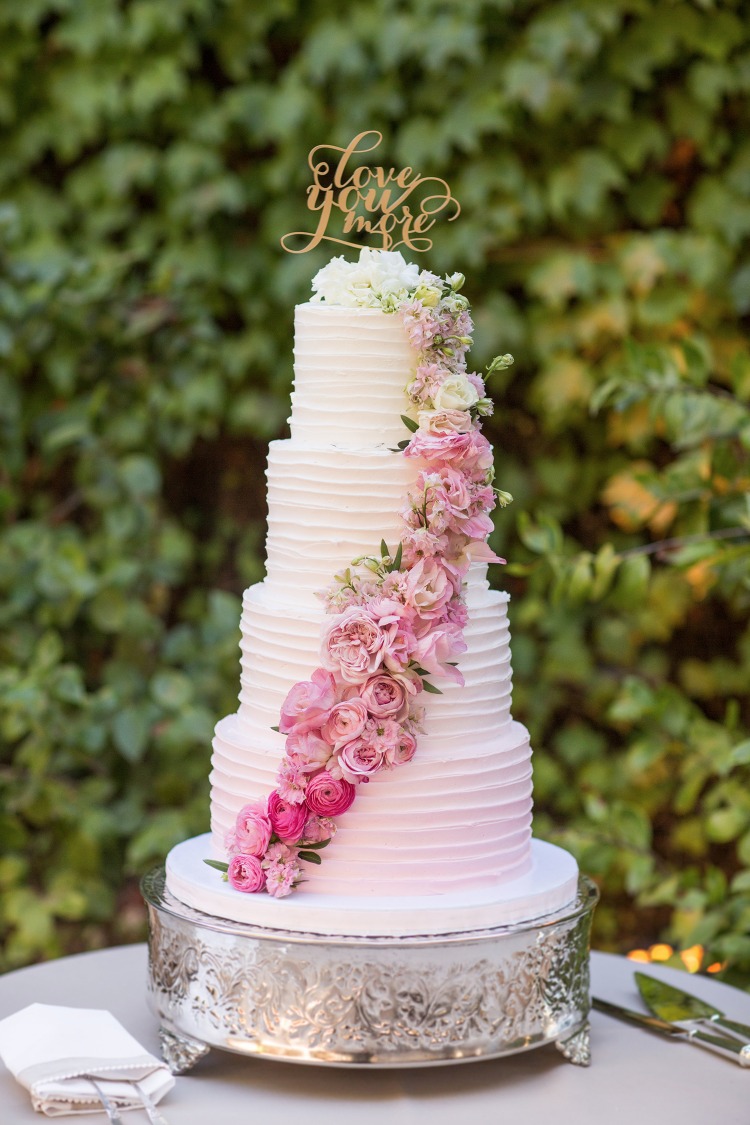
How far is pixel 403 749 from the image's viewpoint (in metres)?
2.09

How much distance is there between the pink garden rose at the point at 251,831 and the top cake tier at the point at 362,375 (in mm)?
616

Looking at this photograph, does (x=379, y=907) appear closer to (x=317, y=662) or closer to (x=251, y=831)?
(x=251, y=831)

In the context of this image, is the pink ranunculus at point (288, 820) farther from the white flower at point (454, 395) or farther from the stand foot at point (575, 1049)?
the white flower at point (454, 395)

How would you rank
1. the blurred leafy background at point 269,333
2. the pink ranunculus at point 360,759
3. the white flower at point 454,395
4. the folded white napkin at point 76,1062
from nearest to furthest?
the folded white napkin at point 76,1062, the pink ranunculus at point 360,759, the white flower at point 454,395, the blurred leafy background at point 269,333

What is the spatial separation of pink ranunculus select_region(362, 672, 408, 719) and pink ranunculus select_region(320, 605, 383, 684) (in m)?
0.02

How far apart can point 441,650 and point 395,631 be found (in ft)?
0.27

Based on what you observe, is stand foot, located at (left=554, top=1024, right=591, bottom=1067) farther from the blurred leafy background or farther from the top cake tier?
the blurred leafy background

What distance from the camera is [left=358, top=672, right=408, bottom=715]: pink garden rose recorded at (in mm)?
2068

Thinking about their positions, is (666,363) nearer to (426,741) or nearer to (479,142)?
(479,142)

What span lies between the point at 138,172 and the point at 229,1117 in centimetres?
314

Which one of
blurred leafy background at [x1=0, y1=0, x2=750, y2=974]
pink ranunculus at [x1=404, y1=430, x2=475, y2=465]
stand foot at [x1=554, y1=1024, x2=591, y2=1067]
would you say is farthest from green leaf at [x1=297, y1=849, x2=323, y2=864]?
blurred leafy background at [x1=0, y1=0, x2=750, y2=974]

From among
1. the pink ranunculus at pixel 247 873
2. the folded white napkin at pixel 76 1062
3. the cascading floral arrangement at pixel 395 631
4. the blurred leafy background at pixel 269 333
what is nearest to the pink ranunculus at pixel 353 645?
the cascading floral arrangement at pixel 395 631

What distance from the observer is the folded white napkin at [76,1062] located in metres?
1.93

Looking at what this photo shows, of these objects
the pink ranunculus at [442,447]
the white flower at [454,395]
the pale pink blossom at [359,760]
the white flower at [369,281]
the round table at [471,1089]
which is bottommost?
the round table at [471,1089]
